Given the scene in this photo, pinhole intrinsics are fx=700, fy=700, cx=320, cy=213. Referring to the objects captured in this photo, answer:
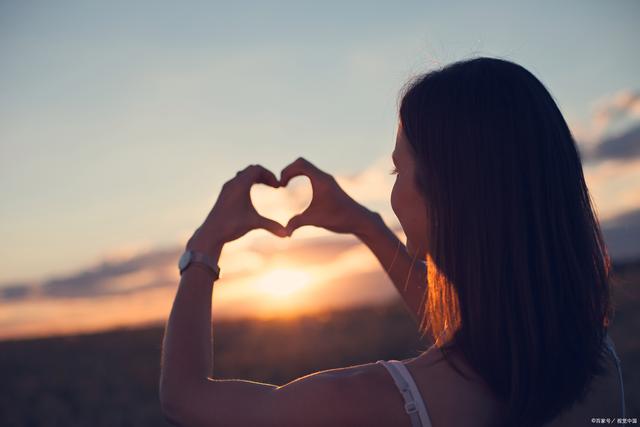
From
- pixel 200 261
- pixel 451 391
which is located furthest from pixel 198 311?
pixel 451 391

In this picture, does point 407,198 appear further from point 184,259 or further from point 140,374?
point 140,374

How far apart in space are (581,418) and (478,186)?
76 centimetres

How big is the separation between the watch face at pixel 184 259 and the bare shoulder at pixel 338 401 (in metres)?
0.53

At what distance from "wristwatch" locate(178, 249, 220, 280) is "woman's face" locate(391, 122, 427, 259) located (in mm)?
610

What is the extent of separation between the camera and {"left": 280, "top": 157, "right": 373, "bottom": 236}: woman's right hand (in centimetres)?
293

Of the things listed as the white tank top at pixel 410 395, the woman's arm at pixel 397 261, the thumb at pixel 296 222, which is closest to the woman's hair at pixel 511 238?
the white tank top at pixel 410 395

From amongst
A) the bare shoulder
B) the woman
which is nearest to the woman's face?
the woman

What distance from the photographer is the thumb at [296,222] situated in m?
2.78

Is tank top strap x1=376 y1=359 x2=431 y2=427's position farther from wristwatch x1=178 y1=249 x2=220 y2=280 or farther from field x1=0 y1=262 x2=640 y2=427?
field x1=0 y1=262 x2=640 y2=427

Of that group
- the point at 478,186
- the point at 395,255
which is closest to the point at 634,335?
the point at 395,255

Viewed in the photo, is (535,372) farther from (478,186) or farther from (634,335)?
(634,335)

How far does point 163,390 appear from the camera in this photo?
1955mm

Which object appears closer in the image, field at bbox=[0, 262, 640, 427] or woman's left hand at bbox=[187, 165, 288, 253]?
woman's left hand at bbox=[187, 165, 288, 253]

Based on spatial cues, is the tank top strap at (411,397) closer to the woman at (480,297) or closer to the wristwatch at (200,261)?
the woman at (480,297)
